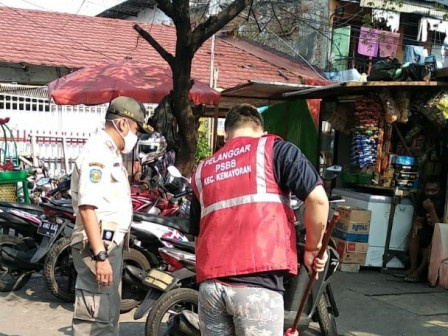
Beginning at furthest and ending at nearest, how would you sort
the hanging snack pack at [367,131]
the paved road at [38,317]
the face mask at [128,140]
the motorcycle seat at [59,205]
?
the hanging snack pack at [367,131], the motorcycle seat at [59,205], the paved road at [38,317], the face mask at [128,140]

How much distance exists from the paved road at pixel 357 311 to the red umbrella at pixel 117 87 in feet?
8.99

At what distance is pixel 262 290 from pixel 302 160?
22.8 inches

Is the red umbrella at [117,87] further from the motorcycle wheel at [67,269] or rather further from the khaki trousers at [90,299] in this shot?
the khaki trousers at [90,299]

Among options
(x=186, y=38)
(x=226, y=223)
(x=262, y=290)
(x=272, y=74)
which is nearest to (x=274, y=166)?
(x=226, y=223)

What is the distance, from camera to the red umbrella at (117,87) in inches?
302

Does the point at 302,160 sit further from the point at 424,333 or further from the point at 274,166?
the point at 424,333


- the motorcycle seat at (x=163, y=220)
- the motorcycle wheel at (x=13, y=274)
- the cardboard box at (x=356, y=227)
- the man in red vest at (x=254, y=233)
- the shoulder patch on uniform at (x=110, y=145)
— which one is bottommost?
the motorcycle wheel at (x=13, y=274)

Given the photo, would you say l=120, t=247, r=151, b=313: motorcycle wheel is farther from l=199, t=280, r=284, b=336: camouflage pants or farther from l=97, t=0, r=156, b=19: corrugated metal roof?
l=97, t=0, r=156, b=19: corrugated metal roof

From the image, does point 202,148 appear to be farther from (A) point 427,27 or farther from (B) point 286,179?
(B) point 286,179

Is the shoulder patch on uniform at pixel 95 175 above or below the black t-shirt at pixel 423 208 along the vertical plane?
above

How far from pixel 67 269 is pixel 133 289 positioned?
2.31 feet

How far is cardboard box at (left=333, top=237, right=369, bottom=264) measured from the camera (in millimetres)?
6883

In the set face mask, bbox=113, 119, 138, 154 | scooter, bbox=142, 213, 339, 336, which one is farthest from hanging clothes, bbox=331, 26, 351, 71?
face mask, bbox=113, 119, 138, 154

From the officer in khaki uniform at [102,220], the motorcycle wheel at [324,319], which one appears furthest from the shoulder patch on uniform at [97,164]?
the motorcycle wheel at [324,319]
